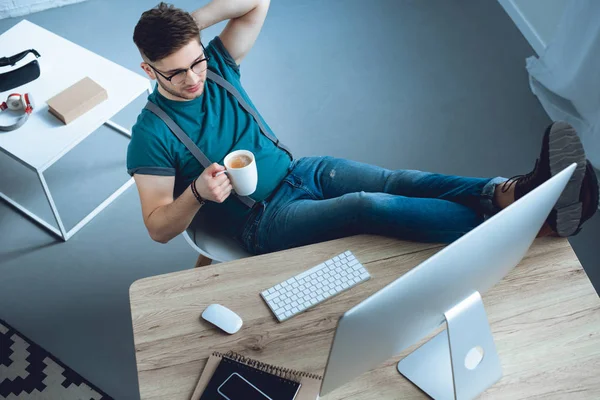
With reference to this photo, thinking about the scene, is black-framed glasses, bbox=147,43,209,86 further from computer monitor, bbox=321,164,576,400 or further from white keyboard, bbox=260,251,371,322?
computer monitor, bbox=321,164,576,400

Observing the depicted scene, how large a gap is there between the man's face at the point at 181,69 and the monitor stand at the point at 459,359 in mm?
929

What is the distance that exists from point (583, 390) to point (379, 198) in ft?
2.20

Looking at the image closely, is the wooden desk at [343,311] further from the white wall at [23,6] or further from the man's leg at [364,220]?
the white wall at [23,6]

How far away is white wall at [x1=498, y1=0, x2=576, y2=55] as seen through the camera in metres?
3.01

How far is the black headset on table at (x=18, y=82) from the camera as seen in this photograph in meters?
2.38

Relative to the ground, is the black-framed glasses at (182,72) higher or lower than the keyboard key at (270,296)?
higher

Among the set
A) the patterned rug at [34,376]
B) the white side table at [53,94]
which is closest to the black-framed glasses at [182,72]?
the white side table at [53,94]

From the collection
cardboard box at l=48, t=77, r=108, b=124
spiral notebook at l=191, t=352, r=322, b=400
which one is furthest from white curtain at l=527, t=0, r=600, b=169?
cardboard box at l=48, t=77, r=108, b=124

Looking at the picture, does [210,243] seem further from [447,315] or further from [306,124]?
[306,124]

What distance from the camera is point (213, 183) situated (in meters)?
1.60

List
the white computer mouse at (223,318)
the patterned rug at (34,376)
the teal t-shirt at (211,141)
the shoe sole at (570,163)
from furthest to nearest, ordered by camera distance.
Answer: the patterned rug at (34,376) → the teal t-shirt at (211,141) → the shoe sole at (570,163) → the white computer mouse at (223,318)

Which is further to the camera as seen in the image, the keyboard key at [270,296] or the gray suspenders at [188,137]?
the gray suspenders at [188,137]

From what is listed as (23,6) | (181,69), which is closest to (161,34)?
(181,69)

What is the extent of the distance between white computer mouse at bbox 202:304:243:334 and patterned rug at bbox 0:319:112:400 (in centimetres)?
88
